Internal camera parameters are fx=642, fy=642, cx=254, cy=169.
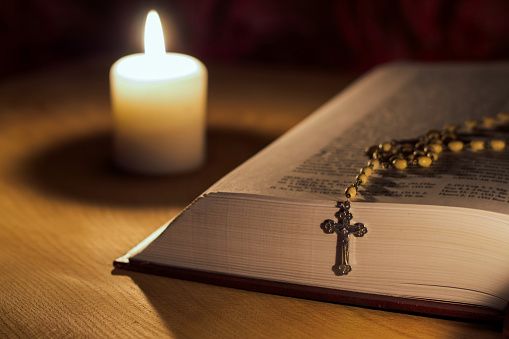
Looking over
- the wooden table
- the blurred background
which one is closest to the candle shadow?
the wooden table

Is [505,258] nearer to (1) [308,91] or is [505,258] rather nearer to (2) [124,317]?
(2) [124,317]

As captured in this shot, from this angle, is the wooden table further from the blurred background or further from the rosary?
the blurred background

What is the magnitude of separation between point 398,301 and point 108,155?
1.45ft

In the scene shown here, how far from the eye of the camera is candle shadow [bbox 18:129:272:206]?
66 centimetres

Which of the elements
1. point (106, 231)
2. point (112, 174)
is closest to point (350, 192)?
point (106, 231)

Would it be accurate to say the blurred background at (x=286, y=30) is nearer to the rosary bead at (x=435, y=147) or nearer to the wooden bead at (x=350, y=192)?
the rosary bead at (x=435, y=147)

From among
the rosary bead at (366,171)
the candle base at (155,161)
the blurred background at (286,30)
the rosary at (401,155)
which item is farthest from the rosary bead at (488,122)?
the blurred background at (286,30)

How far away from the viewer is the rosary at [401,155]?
46 centimetres

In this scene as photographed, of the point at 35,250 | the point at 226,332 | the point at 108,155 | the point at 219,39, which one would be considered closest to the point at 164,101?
the point at 108,155

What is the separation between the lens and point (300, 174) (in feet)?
1.75

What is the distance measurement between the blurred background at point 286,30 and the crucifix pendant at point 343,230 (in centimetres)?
88

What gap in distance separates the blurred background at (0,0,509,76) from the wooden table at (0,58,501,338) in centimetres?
32

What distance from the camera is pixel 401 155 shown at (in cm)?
56

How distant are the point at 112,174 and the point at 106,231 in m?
0.15
